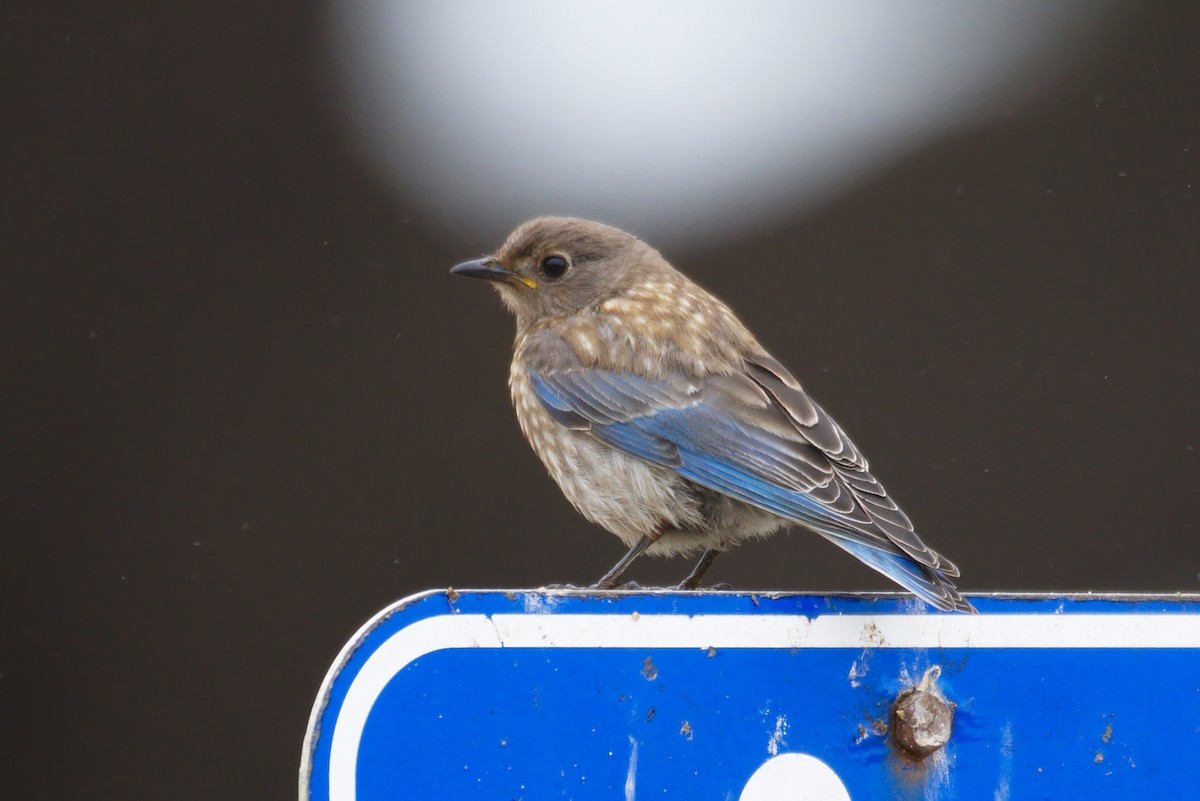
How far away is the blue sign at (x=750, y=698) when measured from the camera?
80.5 inches

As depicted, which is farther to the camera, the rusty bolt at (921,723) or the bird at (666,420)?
the bird at (666,420)

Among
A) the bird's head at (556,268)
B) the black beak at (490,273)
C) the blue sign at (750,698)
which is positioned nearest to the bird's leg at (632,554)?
the bird's head at (556,268)

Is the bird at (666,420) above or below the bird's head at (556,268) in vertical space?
below

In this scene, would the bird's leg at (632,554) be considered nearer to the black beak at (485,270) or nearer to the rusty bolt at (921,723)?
the black beak at (485,270)

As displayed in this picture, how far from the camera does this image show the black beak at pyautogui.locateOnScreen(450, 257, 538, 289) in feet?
14.3

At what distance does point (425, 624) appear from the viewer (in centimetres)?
209

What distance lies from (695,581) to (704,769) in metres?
1.64

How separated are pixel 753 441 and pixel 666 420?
0.93 ft

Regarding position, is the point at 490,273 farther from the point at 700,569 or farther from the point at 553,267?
the point at 700,569

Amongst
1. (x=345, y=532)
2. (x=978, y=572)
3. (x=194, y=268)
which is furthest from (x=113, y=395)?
(x=978, y=572)

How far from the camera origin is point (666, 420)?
11.7ft

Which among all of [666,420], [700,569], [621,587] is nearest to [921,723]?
[621,587]

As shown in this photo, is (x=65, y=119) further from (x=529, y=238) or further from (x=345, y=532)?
(x=529, y=238)

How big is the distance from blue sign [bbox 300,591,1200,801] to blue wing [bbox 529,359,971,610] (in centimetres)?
40
